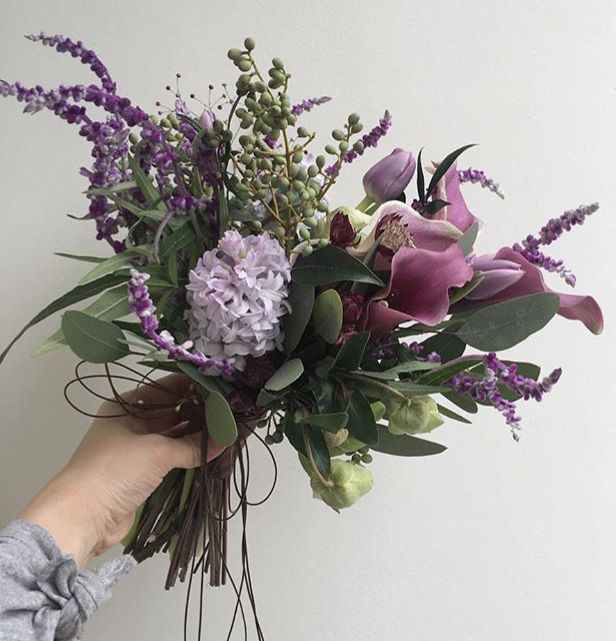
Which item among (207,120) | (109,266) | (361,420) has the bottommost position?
(361,420)

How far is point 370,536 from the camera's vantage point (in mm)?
1029

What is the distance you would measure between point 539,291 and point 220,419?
13.3 inches

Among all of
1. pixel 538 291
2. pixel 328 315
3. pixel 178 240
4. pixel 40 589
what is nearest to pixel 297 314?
pixel 328 315

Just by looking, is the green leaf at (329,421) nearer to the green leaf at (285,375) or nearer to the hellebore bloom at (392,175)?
the green leaf at (285,375)

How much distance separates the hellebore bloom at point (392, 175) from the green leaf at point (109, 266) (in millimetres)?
267

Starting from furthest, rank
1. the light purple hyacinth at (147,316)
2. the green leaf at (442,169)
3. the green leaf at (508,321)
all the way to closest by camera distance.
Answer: the green leaf at (442,169) < the green leaf at (508,321) < the light purple hyacinth at (147,316)

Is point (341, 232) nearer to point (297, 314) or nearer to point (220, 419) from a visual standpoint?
point (297, 314)

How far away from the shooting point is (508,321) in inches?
26.3

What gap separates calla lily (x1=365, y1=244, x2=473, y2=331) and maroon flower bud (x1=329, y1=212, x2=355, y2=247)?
61mm

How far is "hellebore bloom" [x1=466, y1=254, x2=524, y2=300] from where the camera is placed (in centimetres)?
70

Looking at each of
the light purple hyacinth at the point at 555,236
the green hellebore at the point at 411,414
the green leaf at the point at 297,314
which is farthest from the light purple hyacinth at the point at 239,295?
the light purple hyacinth at the point at 555,236

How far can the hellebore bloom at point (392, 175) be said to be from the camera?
763 mm

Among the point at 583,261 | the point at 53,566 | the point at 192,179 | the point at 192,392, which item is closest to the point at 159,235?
the point at 192,179

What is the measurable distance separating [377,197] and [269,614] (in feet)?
2.02
